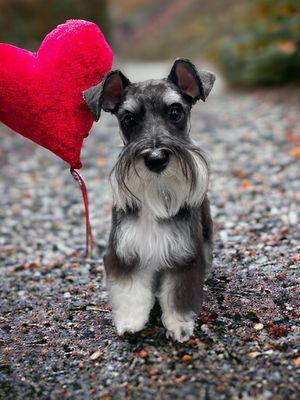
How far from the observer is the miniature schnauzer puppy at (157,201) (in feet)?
12.3

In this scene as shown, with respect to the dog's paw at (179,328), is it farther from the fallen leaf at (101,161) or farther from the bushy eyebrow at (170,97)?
the fallen leaf at (101,161)

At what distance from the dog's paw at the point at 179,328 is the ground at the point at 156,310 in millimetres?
66

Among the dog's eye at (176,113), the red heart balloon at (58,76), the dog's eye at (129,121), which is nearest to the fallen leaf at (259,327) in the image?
the dog's eye at (176,113)

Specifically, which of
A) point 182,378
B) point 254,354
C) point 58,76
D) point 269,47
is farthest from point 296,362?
point 269,47

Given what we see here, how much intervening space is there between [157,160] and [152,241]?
2.29ft

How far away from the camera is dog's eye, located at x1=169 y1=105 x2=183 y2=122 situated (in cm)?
393

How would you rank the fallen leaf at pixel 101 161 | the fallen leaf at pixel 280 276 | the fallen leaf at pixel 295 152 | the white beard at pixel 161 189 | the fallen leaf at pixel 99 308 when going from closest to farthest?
the white beard at pixel 161 189 → the fallen leaf at pixel 99 308 → the fallen leaf at pixel 280 276 → the fallen leaf at pixel 295 152 → the fallen leaf at pixel 101 161

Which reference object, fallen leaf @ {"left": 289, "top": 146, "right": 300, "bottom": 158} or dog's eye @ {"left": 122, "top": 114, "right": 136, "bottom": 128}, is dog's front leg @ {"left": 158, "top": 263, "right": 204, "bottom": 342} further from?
fallen leaf @ {"left": 289, "top": 146, "right": 300, "bottom": 158}

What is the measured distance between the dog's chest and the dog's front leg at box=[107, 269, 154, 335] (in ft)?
0.53

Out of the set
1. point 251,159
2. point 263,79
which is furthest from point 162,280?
point 263,79

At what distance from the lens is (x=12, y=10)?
56.3 ft

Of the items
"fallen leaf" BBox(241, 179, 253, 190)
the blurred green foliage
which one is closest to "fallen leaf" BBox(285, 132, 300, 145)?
"fallen leaf" BBox(241, 179, 253, 190)

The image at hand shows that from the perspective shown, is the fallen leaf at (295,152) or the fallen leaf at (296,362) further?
the fallen leaf at (295,152)

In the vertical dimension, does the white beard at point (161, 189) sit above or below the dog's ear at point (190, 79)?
below
